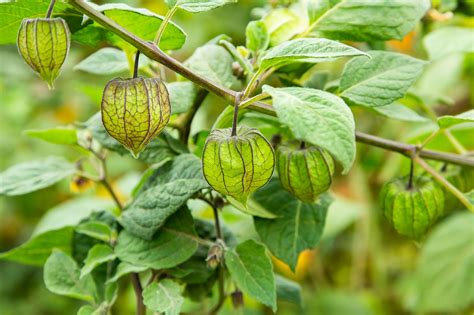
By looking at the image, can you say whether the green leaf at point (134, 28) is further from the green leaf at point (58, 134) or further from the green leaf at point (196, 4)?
the green leaf at point (58, 134)

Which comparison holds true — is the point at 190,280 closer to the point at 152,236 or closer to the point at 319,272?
the point at 152,236

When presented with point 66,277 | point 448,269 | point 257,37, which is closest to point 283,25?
point 257,37

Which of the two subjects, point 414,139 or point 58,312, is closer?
point 414,139

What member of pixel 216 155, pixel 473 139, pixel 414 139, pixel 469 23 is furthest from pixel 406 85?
pixel 469 23

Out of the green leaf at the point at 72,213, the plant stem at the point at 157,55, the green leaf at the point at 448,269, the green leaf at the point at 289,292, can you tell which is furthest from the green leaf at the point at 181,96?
the green leaf at the point at 448,269

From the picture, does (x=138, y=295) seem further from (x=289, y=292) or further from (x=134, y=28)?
(x=134, y=28)

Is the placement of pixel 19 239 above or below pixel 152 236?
below

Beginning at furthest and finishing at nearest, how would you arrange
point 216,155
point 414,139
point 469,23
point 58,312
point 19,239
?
point 19,239 < point 58,312 < point 469,23 < point 414,139 < point 216,155
